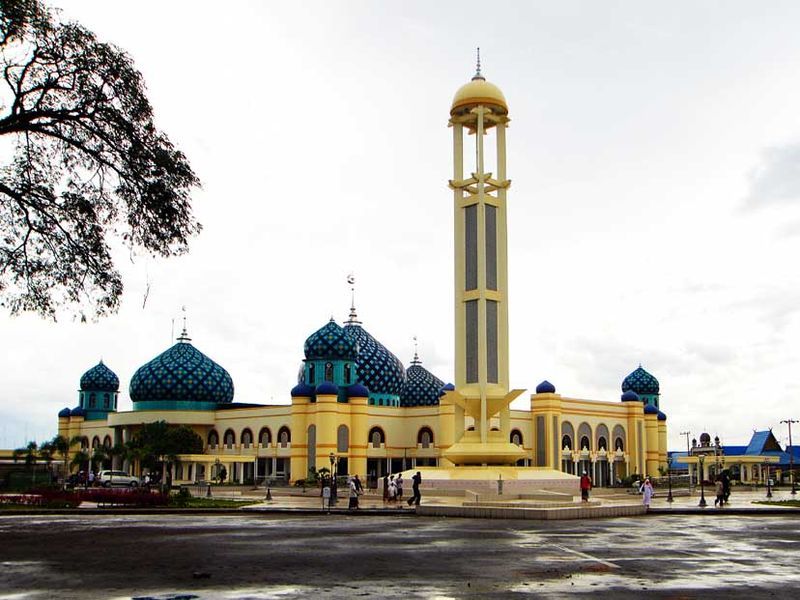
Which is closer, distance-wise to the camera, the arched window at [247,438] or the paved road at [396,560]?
the paved road at [396,560]

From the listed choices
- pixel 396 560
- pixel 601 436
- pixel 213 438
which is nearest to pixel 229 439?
pixel 213 438

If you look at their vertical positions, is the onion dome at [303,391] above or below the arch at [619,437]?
above

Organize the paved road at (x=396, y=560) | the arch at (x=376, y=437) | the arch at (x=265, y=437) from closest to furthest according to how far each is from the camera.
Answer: the paved road at (x=396, y=560)
the arch at (x=376, y=437)
the arch at (x=265, y=437)

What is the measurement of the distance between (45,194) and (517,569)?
10.9 m

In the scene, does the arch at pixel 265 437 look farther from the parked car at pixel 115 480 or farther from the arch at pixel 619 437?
the arch at pixel 619 437

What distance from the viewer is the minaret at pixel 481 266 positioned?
50.0 m

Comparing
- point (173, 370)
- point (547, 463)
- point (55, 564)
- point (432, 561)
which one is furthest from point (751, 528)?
point (173, 370)

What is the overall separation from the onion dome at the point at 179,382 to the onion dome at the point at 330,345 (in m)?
10.3

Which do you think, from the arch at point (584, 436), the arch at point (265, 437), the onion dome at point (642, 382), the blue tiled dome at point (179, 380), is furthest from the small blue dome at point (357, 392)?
the onion dome at point (642, 382)

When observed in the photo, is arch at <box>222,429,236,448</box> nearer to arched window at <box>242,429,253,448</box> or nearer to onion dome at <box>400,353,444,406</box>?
arched window at <box>242,429,253,448</box>

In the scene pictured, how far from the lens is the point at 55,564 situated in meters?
14.4

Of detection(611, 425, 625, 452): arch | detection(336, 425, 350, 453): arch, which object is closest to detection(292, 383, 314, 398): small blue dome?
detection(336, 425, 350, 453): arch

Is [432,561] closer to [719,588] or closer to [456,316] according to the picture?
[719,588]

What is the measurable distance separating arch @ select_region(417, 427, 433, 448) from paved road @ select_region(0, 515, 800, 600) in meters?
42.1
